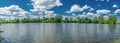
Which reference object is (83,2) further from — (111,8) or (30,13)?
(30,13)

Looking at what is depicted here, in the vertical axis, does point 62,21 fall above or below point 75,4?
below

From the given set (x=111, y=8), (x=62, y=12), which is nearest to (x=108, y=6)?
(x=111, y=8)

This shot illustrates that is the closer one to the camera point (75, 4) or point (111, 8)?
point (75, 4)

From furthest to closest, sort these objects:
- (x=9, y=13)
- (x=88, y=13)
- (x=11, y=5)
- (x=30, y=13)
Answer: (x=88, y=13) < (x=30, y=13) < (x=11, y=5) < (x=9, y=13)

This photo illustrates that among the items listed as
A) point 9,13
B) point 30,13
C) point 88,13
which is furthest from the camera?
point 88,13

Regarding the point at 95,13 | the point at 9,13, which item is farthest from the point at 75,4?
the point at 9,13

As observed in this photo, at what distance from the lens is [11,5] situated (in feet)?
69.6

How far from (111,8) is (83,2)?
10.7 feet

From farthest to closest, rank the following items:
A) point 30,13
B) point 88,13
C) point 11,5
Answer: point 88,13, point 30,13, point 11,5

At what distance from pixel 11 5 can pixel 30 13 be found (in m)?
3.00

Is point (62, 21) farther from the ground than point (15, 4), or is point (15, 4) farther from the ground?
point (15, 4)

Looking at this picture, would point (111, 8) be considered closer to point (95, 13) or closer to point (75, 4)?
point (95, 13)

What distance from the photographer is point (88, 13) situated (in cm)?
2584

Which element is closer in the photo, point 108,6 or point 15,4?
point 15,4
